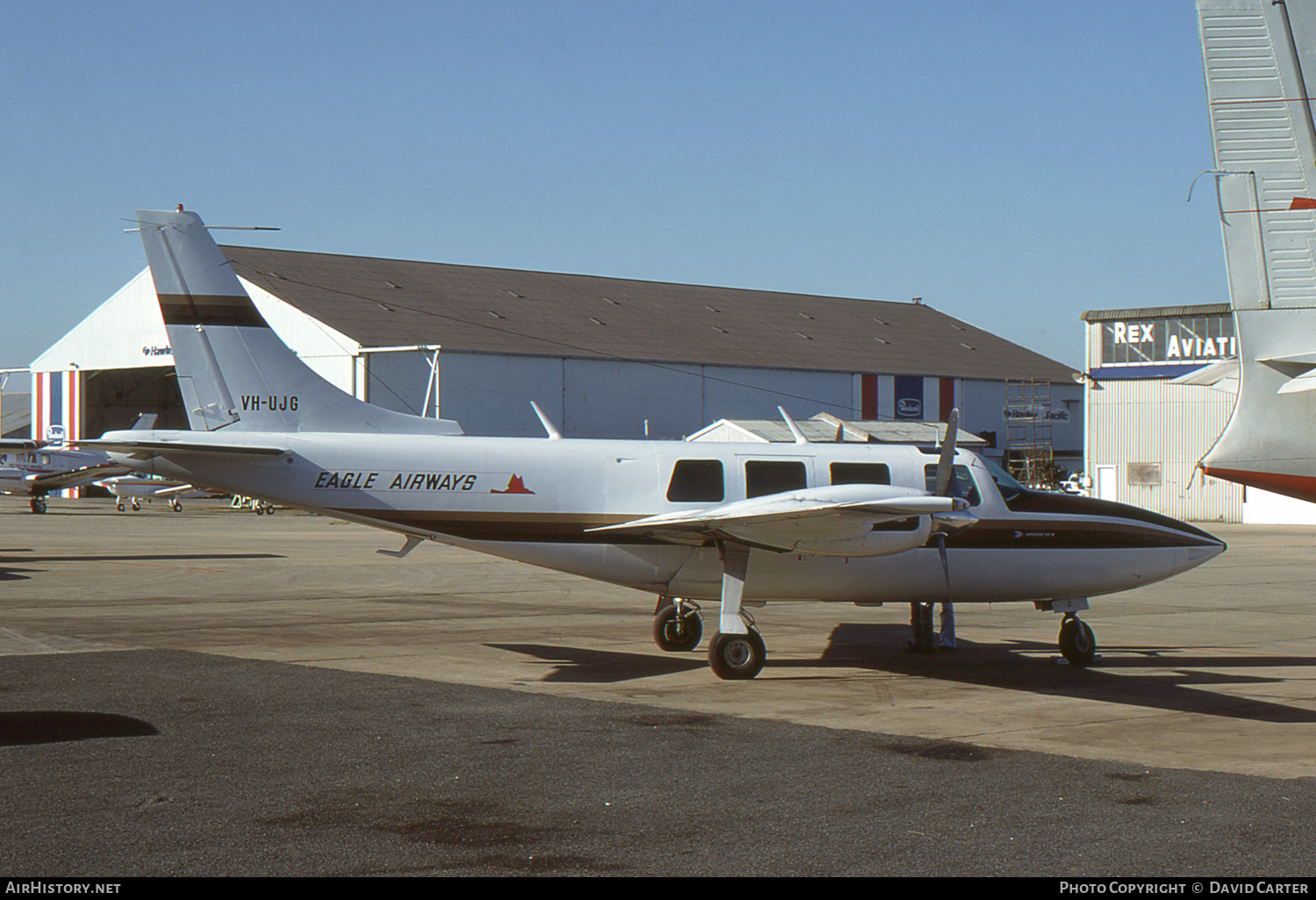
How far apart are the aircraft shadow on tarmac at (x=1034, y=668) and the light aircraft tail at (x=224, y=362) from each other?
10.8 ft

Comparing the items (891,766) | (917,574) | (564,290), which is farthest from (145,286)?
(891,766)

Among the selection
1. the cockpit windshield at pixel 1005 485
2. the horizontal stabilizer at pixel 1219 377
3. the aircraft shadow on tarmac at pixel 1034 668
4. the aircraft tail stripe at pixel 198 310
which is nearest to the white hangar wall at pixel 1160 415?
the aircraft shadow on tarmac at pixel 1034 668

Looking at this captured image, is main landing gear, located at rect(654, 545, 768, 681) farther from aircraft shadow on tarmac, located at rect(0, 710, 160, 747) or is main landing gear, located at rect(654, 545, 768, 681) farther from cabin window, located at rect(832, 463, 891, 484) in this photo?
aircraft shadow on tarmac, located at rect(0, 710, 160, 747)

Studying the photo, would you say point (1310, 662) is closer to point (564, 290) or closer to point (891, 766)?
point (891, 766)

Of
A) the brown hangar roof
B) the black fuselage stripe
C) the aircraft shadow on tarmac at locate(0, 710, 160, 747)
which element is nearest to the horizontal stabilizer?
the black fuselage stripe

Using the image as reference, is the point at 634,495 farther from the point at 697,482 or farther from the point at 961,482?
the point at 961,482

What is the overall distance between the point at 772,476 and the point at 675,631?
2.58 m

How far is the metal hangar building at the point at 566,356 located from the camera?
60.2 metres

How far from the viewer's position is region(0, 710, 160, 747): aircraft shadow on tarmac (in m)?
9.99

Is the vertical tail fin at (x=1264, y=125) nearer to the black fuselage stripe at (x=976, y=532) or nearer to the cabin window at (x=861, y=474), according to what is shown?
the black fuselage stripe at (x=976, y=532)

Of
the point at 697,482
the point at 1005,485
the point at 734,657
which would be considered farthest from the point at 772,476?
the point at 1005,485

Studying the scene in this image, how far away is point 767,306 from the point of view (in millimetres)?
78688
